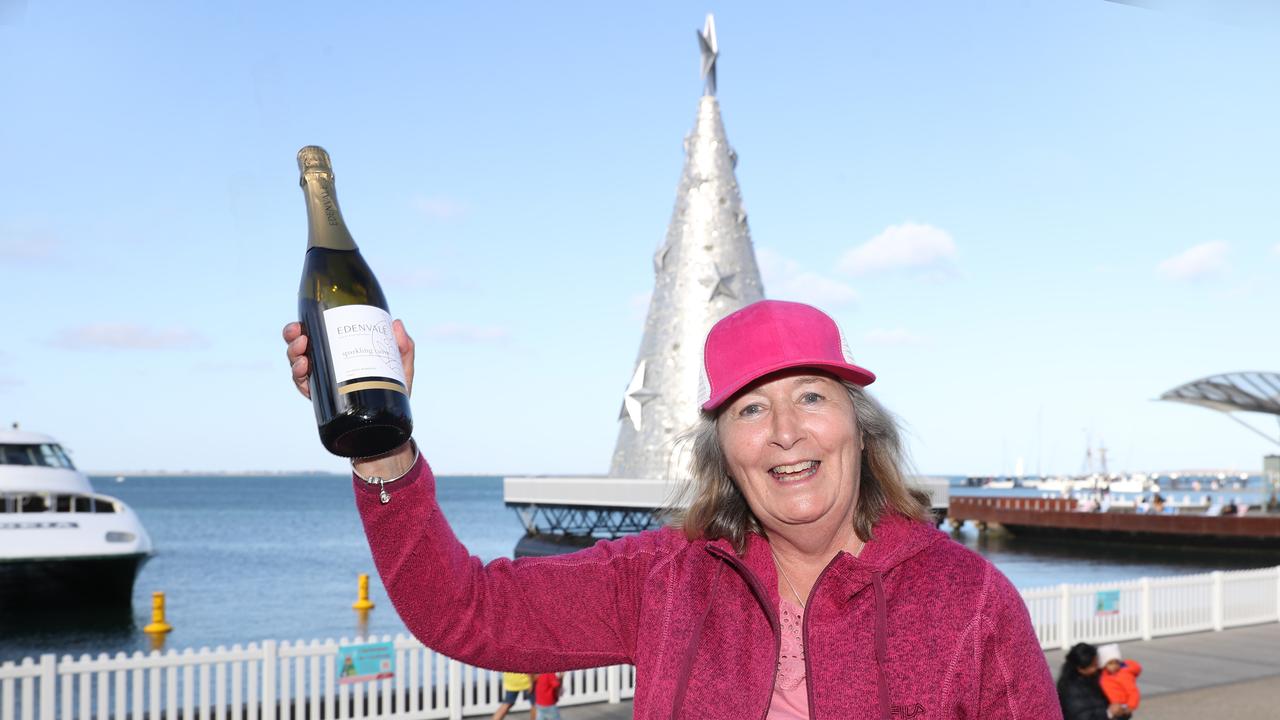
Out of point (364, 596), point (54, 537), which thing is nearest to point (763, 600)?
point (364, 596)

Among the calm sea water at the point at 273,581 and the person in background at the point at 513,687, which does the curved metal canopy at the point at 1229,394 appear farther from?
the person in background at the point at 513,687

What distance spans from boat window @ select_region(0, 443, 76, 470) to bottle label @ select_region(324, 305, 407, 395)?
100 ft

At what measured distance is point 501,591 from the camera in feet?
6.21

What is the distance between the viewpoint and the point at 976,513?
169 feet

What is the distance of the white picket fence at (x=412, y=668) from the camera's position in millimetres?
8930

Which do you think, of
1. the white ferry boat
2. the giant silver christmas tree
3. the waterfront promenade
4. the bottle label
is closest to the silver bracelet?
the bottle label

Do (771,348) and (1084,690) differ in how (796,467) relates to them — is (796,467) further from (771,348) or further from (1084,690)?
(1084,690)

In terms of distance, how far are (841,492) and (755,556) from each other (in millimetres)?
217

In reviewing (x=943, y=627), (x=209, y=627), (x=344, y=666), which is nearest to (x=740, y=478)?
(x=943, y=627)

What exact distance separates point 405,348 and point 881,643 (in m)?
0.99

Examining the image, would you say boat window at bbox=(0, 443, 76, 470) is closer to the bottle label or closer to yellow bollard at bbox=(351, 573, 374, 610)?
yellow bollard at bbox=(351, 573, 374, 610)

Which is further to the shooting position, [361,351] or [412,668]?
[412,668]

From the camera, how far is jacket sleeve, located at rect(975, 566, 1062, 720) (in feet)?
5.44

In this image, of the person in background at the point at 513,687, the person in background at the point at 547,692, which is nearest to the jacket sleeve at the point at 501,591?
the person in background at the point at 547,692
